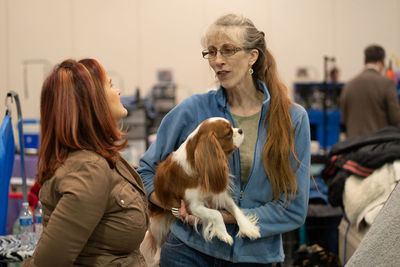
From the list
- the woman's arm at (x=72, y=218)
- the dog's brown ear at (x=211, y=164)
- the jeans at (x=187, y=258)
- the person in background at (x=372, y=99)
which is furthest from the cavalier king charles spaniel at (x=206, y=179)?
the person in background at (x=372, y=99)

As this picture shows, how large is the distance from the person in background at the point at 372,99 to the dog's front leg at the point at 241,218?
415cm

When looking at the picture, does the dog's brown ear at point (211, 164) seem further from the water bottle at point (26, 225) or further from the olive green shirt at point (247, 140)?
the water bottle at point (26, 225)

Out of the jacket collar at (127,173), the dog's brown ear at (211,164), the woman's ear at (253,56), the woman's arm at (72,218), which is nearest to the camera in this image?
the woman's arm at (72,218)

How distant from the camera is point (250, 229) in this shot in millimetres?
1781

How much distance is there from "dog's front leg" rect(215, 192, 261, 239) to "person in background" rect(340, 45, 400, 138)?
4147 mm

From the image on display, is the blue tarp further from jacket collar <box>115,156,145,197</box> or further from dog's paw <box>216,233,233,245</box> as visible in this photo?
dog's paw <box>216,233,233,245</box>

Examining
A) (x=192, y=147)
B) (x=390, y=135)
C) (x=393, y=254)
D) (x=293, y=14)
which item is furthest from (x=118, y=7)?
(x=393, y=254)

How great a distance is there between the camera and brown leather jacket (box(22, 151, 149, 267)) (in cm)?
131

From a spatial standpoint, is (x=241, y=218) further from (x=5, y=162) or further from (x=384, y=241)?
(x=5, y=162)

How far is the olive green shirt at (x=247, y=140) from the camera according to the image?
6.21ft

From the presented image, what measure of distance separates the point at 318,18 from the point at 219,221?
736cm

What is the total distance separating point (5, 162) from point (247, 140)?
1.20 meters

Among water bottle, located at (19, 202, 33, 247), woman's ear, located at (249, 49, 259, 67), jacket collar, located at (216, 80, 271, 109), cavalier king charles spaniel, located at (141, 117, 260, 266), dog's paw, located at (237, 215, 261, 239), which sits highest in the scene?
woman's ear, located at (249, 49, 259, 67)

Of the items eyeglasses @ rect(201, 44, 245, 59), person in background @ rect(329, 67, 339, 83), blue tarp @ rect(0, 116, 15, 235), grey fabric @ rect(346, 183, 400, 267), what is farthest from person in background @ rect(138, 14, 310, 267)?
Answer: person in background @ rect(329, 67, 339, 83)
